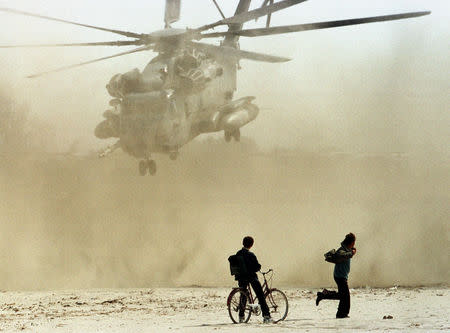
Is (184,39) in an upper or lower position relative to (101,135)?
upper

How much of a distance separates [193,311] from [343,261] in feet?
11.6

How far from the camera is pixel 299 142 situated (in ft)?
113

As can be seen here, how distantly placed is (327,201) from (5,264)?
11.3m

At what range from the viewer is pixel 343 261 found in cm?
→ 1439

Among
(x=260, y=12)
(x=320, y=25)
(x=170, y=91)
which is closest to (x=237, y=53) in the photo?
(x=170, y=91)

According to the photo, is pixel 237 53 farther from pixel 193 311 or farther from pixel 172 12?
pixel 193 311

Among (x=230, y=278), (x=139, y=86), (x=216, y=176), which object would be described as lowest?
(x=230, y=278)

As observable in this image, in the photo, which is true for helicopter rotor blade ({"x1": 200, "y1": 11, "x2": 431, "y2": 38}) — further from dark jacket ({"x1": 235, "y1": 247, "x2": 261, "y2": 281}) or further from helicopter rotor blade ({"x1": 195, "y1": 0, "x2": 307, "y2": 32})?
dark jacket ({"x1": 235, "y1": 247, "x2": 261, "y2": 281})

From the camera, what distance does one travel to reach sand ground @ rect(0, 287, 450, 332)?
45.8ft

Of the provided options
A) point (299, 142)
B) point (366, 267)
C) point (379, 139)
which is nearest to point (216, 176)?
point (299, 142)

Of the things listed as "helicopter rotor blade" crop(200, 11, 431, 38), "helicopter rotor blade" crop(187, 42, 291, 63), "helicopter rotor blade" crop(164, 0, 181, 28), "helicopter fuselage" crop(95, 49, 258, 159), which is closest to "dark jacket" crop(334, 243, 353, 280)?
"helicopter rotor blade" crop(200, 11, 431, 38)

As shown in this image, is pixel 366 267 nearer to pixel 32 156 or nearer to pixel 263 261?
pixel 263 261

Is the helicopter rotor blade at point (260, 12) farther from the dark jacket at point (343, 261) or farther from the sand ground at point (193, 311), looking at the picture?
the dark jacket at point (343, 261)

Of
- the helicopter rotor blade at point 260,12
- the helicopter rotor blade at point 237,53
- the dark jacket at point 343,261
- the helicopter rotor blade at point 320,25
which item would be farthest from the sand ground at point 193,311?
the helicopter rotor blade at point 237,53
